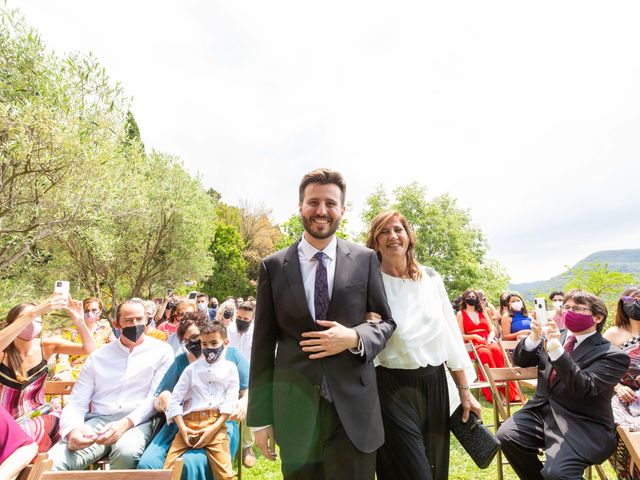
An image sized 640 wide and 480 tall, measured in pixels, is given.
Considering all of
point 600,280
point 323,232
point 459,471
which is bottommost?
point 459,471

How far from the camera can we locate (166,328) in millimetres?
8461

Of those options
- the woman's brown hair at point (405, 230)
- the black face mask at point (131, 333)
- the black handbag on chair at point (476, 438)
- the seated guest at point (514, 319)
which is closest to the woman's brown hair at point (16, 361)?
the black face mask at point (131, 333)

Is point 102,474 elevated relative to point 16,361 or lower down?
lower down

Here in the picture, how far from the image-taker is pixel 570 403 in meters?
3.13

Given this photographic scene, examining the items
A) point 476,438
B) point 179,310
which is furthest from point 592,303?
point 179,310

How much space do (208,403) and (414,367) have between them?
85.9 inches

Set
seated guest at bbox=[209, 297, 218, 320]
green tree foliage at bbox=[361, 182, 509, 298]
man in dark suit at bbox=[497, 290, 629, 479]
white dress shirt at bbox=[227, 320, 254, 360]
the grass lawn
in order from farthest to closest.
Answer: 1. green tree foliage at bbox=[361, 182, 509, 298]
2. seated guest at bbox=[209, 297, 218, 320]
3. white dress shirt at bbox=[227, 320, 254, 360]
4. the grass lawn
5. man in dark suit at bbox=[497, 290, 629, 479]

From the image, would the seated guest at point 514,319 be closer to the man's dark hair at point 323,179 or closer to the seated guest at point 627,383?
the seated guest at point 627,383

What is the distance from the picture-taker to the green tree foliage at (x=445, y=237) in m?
32.2

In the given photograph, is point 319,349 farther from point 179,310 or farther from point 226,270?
point 226,270

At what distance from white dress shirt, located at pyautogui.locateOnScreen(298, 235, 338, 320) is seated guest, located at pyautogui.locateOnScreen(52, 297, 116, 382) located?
4.34 metres

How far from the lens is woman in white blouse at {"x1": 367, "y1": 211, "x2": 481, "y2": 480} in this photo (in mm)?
2402

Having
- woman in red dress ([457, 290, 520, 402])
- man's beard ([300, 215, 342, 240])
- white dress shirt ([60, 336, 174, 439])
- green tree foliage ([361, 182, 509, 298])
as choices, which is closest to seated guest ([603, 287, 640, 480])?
woman in red dress ([457, 290, 520, 402])

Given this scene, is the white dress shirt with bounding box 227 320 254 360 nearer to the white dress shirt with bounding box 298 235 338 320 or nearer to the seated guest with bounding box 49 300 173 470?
the seated guest with bounding box 49 300 173 470
